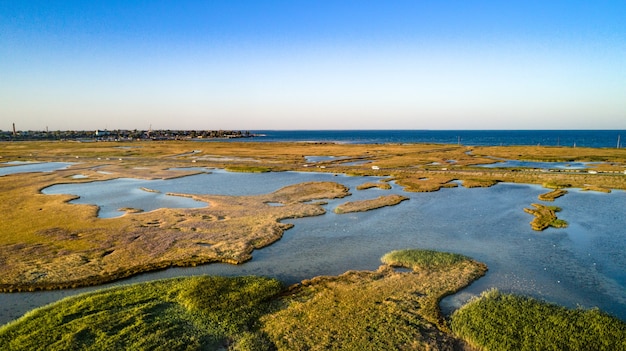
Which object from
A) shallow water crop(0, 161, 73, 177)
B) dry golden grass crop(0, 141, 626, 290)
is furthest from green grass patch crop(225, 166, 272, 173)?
shallow water crop(0, 161, 73, 177)

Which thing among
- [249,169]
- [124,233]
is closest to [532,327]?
[124,233]

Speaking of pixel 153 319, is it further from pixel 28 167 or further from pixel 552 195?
pixel 28 167

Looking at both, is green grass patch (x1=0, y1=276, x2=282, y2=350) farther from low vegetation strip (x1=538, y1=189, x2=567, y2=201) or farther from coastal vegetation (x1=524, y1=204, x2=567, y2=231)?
low vegetation strip (x1=538, y1=189, x2=567, y2=201)

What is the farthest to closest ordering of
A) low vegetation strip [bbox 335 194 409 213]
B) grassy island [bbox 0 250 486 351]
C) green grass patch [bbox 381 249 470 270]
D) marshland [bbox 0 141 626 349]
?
low vegetation strip [bbox 335 194 409 213], green grass patch [bbox 381 249 470 270], marshland [bbox 0 141 626 349], grassy island [bbox 0 250 486 351]

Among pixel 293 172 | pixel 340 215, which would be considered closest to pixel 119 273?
pixel 340 215

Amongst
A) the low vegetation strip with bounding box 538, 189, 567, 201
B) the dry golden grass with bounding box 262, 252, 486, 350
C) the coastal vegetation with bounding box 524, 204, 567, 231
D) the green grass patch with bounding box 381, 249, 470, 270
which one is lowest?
the dry golden grass with bounding box 262, 252, 486, 350

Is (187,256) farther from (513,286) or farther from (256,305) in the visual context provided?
(513,286)
